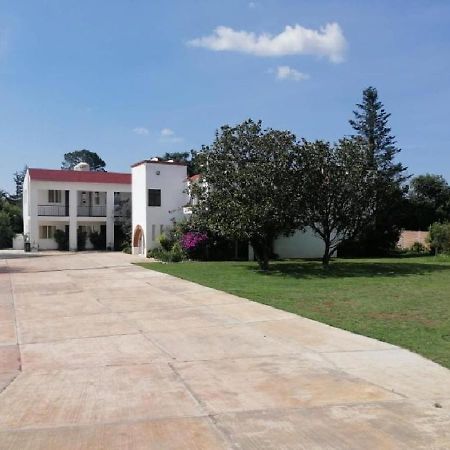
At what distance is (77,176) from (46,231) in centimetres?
519

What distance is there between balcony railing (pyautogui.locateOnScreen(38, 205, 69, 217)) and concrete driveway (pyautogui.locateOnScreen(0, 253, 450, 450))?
32.3 meters

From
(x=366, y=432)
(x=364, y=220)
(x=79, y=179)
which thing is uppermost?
(x=79, y=179)

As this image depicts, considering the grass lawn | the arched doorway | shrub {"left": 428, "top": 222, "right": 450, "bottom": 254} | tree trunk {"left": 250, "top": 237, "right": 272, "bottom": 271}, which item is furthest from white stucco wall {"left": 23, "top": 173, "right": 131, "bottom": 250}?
shrub {"left": 428, "top": 222, "right": 450, "bottom": 254}

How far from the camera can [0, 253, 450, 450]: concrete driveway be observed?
498 centimetres

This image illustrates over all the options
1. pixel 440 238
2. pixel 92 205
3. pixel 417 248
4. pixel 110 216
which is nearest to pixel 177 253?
pixel 110 216

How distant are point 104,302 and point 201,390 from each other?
842 cm

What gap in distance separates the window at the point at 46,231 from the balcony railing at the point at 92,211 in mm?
2853

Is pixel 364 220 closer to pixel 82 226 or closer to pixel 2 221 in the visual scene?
pixel 82 226

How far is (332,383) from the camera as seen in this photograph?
22.0 ft

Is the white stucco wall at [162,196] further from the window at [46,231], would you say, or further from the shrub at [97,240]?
the window at [46,231]

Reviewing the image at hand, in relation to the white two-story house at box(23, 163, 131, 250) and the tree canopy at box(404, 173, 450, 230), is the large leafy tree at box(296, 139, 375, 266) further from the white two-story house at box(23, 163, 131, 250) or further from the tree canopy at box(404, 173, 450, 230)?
the tree canopy at box(404, 173, 450, 230)

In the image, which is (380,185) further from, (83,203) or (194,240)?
(83,203)

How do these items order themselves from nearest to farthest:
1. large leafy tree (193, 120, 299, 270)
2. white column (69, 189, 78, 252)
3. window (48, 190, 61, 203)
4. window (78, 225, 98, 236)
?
large leafy tree (193, 120, 299, 270)
white column (69, 189, 78, 252)
window (78, 225, 98, 236)
window (48, 190, 61, 203)

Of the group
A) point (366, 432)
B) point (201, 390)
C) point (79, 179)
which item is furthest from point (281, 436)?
point (79, 179)
